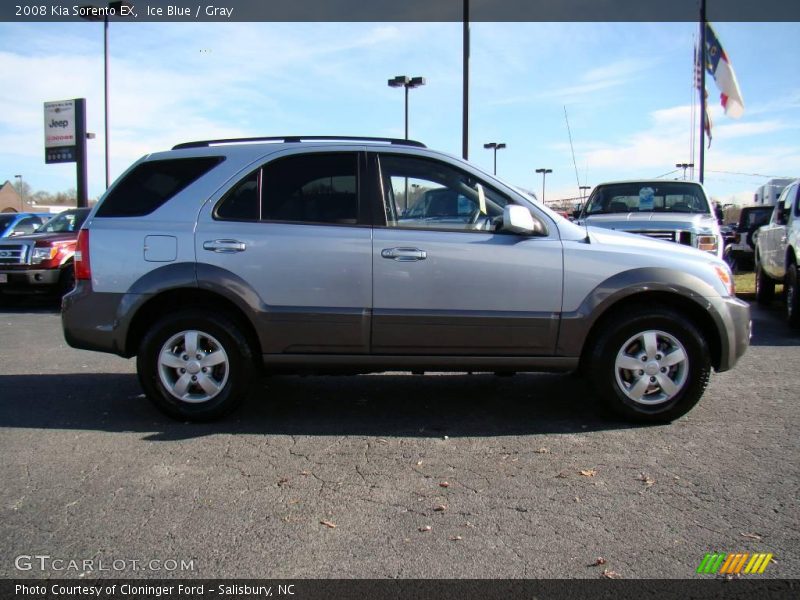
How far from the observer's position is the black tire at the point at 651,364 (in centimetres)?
468

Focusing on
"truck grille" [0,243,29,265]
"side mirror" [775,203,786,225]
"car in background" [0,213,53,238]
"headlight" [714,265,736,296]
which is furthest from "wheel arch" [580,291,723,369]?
"car in background" [0,213,53,238]

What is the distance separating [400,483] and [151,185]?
2.83m

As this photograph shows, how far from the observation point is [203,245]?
4727 millimetres

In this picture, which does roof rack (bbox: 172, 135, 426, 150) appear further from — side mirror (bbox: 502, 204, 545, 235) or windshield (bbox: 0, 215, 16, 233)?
windshield (bbox: 0, 215, 16, 233)

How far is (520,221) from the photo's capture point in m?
4.58

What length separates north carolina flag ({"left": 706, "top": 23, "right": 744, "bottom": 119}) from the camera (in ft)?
59.0

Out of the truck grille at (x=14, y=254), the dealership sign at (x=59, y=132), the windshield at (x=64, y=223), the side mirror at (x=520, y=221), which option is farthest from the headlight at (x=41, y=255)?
the dealership sign at (x=59, y=132)

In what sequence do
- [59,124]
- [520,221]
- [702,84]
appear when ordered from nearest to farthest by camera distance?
[520,221] → [702,84] → [59,124]

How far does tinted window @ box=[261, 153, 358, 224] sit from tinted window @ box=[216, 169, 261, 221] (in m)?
0.06

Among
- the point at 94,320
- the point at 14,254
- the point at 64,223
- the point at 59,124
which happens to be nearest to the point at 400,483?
the point at 94,320

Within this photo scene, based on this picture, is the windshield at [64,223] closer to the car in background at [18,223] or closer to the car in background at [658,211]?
the car in background at [18,223]

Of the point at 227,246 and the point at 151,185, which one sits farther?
the point at 151,185

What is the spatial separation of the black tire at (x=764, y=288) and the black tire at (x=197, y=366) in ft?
32.7

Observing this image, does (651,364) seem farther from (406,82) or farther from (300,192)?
(406,82)
